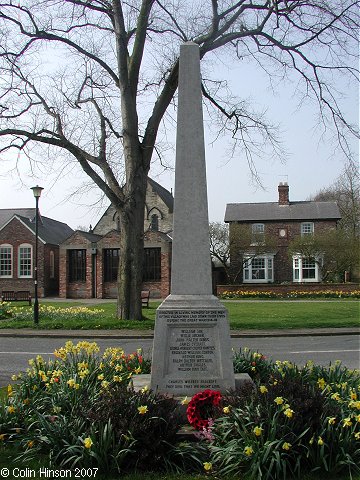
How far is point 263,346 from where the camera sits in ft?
44.9

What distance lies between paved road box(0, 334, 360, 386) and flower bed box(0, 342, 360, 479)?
404 centimetres

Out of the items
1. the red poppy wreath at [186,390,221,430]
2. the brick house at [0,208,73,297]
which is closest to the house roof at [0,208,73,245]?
the brick house at [0,208,73,297]

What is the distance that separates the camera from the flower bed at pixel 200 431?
4.50 m

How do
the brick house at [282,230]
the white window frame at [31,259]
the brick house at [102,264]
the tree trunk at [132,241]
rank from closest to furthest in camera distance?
the tree trunk at [132,241] < the brick house at [102,264] < the white window frame at [31,259] < the brick house at [282,230]

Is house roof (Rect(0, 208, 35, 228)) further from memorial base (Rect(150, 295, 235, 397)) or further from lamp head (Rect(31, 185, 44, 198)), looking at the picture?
memorial base (Rect(150, 295, 235, 397))

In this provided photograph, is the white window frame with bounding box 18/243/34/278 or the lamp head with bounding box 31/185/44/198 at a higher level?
the lamp head with bounding box 31/185/44/198

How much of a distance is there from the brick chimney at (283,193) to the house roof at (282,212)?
47cm

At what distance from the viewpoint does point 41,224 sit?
4606cm

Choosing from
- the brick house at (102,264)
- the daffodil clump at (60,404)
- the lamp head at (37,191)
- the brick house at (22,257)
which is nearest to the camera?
the daffodil clump at (60,404)

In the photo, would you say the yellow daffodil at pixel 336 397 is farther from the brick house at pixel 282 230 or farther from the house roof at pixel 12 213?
the house roof at pixel 12 213

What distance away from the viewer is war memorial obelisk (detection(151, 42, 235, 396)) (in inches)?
240

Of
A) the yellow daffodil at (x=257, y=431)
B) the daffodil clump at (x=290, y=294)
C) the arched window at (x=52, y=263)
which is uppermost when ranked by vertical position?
the arched window at (x=52, y=263)

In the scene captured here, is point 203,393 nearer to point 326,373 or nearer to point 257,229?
point 326,373

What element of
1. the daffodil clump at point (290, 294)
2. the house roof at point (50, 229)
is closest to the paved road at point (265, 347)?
the daffodil clump at point (290, 294)
